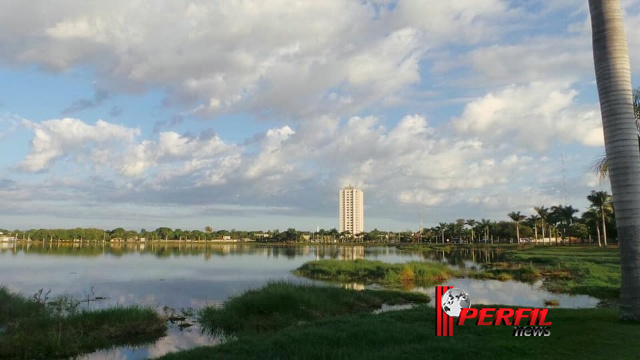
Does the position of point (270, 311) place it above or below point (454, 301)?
below

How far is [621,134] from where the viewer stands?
13.2 m

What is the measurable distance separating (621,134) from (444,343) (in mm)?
7864

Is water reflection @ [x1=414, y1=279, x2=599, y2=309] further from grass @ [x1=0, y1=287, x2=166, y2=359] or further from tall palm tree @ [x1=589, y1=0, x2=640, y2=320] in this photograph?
grass @ [x1=0, y1=287, x2=166, y2=359]

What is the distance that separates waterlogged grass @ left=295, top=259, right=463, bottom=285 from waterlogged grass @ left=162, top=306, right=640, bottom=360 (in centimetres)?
2670

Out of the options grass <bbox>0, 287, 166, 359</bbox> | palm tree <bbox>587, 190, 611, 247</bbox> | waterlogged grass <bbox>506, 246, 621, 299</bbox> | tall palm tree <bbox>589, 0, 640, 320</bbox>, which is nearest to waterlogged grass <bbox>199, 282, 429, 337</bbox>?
grass <bbox>0, 287, 166, 359</bbox>

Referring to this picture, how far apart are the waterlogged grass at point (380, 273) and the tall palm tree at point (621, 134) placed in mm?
27881

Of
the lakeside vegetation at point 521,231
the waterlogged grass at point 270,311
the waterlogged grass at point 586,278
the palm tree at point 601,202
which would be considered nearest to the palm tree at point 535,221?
the lakeside vegetation at point 521,231

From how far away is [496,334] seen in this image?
12453 mm

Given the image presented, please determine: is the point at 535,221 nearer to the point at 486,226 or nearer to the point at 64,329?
the point at 486,226

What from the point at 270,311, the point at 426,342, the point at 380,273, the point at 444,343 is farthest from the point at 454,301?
the point at 380,273

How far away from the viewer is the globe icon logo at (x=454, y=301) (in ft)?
32.2

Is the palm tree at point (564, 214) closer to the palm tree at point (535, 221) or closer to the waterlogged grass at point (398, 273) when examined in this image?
the palm tree at point (535, 221)

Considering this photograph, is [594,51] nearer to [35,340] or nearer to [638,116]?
[638,116]

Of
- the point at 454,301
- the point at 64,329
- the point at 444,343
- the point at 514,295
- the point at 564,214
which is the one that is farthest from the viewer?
the point at 564,214
